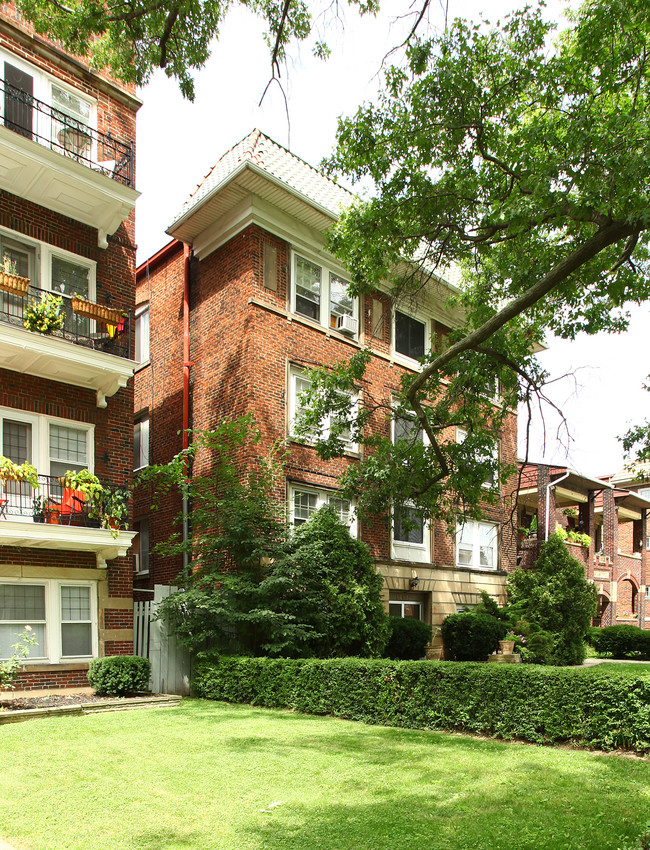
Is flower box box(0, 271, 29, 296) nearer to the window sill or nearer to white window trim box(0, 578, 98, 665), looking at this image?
white window trim box(0, 578, 98, 665)

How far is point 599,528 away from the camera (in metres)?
36.7

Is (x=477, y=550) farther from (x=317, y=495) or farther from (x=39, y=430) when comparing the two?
(x=39, y=430)

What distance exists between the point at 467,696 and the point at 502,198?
25.7 feet

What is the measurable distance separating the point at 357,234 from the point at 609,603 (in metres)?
28.2

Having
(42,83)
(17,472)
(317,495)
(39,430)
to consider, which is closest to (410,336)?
(317,495)

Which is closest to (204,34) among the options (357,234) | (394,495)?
(357,234)

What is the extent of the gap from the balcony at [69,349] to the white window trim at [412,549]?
28.3 feet

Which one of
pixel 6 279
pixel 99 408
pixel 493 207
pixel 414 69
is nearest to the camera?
pixel 414 69

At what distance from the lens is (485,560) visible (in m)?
24.3

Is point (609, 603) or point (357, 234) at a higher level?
point (357, 234)

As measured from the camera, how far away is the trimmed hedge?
8445 millimetres

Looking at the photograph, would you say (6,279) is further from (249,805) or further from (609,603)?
(609,603)

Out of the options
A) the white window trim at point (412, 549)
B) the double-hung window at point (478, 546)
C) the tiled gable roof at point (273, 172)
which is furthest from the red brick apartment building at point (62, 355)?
the double-hung window at point (478, 546)

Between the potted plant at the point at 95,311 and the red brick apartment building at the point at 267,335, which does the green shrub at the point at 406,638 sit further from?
the potted plant at the point at 95,311
